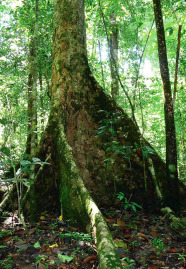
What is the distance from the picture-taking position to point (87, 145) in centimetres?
431

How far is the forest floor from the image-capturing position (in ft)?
7.15

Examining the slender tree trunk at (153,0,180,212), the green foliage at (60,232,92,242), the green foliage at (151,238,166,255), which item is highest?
the slender tree trunk at (153,0,180,212)

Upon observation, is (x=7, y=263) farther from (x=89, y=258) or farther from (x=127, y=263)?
(x=127, y=263)

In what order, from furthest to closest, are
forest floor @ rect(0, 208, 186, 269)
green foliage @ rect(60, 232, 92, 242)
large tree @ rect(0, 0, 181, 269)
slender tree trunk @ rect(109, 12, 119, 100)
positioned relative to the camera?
slender tree trunk @ rect(109, 12, 119, 100)
large tree @ rect(0, 0, 181, 269)
green foliage @ rect(60, 232, 92, 242)
forest floor @ rect(0, 208, 186, 269)

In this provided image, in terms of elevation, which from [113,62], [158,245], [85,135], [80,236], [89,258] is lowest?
[158,245]

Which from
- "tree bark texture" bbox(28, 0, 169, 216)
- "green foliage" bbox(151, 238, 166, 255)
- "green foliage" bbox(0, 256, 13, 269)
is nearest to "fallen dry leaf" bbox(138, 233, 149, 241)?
"green foliage" bbox(151, 238, 166, 255)

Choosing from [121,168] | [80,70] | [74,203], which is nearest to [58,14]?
[80,70]

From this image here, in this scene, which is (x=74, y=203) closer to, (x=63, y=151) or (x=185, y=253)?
(x=63, y=151)

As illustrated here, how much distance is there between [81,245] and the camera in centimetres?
251

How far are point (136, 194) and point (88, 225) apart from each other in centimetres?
179

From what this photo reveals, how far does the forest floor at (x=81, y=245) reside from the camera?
2.18 metres

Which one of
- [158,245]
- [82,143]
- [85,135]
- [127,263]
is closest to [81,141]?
[82,143]

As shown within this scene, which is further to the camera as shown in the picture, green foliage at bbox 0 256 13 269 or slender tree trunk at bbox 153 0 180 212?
slender tree trunk at bbox 153 0 180 212

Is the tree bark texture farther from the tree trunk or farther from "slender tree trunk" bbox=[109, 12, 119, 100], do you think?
"slender tree trunk" bbox=[109, 12, 119, 100]
